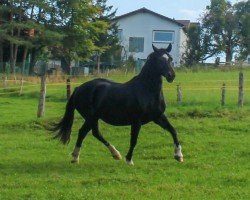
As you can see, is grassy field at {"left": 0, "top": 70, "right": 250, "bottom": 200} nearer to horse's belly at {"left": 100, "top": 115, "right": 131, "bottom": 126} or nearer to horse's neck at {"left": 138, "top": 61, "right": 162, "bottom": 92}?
horse's belly at {"left": 100, "top": 115, "right": 131, "bottom": 126}

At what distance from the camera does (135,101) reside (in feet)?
34.4

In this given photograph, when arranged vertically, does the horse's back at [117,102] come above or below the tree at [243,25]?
below

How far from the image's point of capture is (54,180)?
29.4 ft

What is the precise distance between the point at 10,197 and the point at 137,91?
3.62m

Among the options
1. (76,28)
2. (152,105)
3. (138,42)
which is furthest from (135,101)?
(138,42)

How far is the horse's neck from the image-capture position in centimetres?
1055

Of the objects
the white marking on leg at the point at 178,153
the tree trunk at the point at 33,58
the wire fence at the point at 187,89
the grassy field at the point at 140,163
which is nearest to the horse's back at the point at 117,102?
the white marking on leg at the point at 178,153

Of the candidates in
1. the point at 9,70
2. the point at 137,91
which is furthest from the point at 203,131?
the point at 9,70

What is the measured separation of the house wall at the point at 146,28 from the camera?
240 ft

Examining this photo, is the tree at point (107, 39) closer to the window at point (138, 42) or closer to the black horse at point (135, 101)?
the window at point (138, 42)

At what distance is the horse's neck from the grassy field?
56.4 inches

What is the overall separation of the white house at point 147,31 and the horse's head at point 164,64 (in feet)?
203

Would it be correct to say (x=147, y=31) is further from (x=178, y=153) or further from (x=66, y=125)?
(x=178, y=153)

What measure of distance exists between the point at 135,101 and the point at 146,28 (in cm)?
Result: 6414
